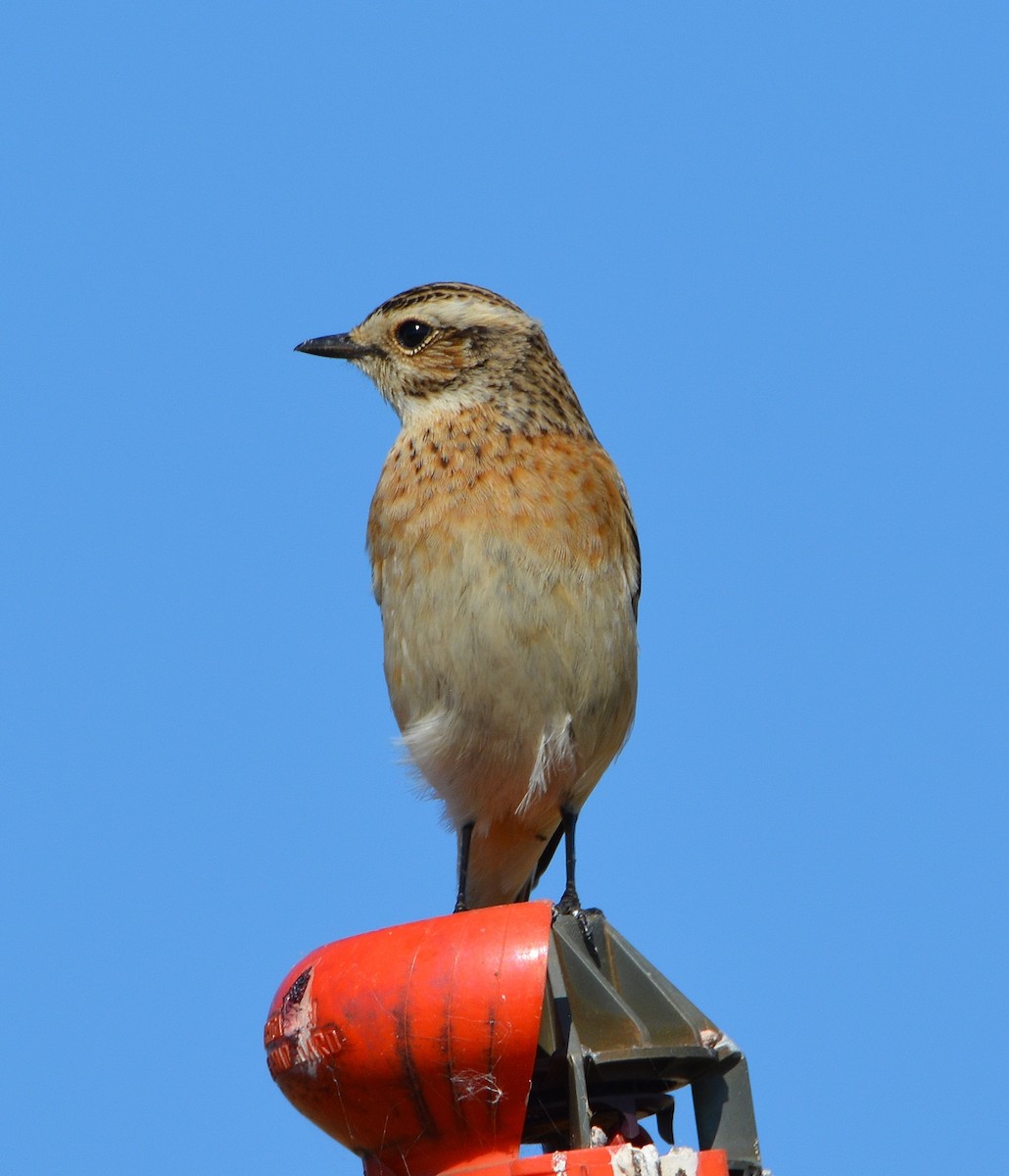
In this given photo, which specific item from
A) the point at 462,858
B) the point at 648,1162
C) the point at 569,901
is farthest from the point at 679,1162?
the point at 462,858

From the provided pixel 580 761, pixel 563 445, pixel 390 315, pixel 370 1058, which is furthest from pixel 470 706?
pixel 370 1058

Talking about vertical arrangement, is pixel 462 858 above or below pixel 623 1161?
above

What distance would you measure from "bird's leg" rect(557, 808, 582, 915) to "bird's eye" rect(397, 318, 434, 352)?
2496mm

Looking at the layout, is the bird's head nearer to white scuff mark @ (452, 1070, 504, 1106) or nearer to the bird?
the bird

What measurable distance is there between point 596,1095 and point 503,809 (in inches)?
120

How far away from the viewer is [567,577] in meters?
7.76

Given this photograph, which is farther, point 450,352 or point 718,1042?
point 450,352

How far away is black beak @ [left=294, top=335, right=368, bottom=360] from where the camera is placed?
9062 millimetres

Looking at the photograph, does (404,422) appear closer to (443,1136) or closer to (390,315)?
(390,315)

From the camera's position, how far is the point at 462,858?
860 centimetres

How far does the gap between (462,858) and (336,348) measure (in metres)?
2.75

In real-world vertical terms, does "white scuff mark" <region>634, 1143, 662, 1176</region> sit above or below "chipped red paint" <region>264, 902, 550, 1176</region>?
below

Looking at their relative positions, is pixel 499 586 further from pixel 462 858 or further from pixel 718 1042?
pixel 718 1042

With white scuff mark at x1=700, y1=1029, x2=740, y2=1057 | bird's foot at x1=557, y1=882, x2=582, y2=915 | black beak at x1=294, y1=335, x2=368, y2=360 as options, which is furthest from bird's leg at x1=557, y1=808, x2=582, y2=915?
black beak at x1=294, y1=335, x2=368, y2=360
